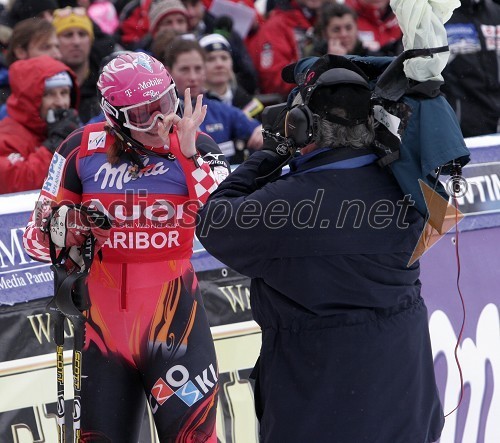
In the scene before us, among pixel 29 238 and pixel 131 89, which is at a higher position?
pixel 131 89

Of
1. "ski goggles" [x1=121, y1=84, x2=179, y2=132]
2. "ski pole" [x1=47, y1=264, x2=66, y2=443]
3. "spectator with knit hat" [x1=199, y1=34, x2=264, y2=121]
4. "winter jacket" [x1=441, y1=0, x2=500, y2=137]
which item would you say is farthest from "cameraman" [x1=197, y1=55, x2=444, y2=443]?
"winter jacket" [x1=441, y1=0, x2=500, y2=137]

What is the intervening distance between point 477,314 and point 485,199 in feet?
2.07

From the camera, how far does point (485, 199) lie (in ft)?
16.6

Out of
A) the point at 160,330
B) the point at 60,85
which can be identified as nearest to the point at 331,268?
the point at 160,330

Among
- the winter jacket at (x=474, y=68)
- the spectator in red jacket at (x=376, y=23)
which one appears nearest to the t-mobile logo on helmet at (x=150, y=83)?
the winter jacket at (x=474, y=68)

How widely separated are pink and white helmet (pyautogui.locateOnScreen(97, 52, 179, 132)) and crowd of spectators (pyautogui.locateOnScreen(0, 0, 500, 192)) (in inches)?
79.2

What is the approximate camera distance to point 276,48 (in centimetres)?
715

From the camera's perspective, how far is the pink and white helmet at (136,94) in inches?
142

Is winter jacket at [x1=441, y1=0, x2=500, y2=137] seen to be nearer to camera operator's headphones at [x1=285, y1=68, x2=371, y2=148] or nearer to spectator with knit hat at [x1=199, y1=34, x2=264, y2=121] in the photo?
spectator with knit hat at [x1=199, y1=34, x2=264, y2=121]

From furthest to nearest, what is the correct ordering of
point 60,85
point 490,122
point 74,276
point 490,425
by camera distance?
point 490,122 < point 60,85 < point 490,425 < point 74,276

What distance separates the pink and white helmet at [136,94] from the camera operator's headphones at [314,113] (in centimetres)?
92

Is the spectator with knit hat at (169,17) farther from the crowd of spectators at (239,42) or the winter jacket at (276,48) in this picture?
the winter jacket at (276,48)

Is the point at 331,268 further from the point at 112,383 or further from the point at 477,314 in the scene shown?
the point at 477,314

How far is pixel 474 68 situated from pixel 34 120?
11.0ft
